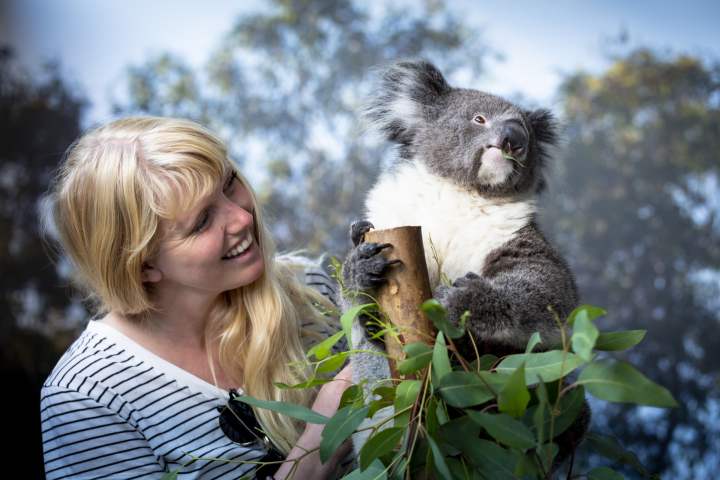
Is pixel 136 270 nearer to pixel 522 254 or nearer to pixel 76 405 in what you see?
pixel 76 405

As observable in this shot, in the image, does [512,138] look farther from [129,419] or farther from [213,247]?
[129,419]

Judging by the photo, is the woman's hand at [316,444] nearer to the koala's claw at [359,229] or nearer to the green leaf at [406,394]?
the koala's claw at [359,229]

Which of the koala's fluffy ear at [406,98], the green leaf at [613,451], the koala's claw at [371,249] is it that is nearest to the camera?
the koala's claw at [371,249]

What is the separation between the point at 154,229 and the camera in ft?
5.43

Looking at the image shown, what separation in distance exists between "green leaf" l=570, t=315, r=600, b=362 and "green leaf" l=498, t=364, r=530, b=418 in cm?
9

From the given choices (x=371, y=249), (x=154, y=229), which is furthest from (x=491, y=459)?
(x=154, y=229)

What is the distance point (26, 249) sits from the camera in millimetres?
4094

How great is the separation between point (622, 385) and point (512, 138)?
82 cm

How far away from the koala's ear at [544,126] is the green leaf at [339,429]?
1074mm

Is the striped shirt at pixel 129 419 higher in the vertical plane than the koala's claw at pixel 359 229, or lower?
lower

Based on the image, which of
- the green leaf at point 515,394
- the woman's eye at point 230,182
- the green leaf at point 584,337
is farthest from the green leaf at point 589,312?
the woman's eye at point 230,182

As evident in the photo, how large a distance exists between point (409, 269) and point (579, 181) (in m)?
3.51

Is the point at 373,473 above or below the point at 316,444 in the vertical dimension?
above

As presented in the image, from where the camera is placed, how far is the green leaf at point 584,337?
0.87m
